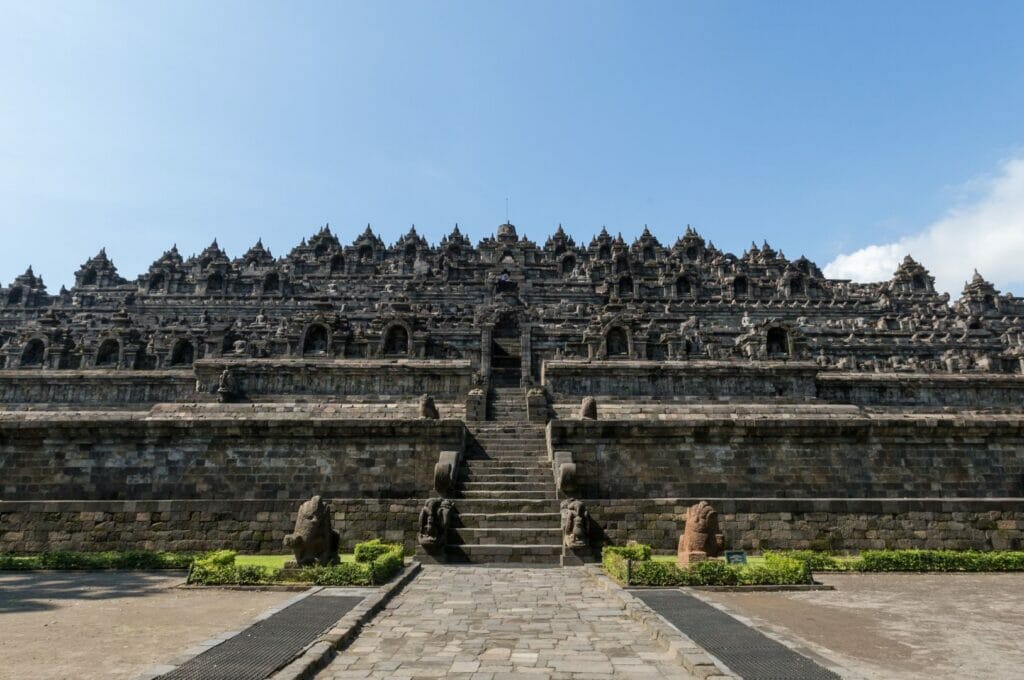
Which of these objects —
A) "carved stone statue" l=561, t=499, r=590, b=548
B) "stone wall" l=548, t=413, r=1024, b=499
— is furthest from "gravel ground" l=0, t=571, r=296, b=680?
"stone wall" l=548, t=413, r=1024, b=499

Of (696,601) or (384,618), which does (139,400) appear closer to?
(384,618)

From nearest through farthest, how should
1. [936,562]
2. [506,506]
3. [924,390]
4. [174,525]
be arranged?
[936,562]
[174,525]
[506,506]
[924,390]

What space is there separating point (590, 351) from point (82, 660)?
26.2m

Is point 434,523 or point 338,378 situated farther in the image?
point 338,378

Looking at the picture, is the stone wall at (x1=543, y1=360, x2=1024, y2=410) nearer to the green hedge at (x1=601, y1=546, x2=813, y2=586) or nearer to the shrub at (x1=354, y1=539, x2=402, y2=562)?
the shrub at (x1=354, y1=539, x2=402, y2=562)

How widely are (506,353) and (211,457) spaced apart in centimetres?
1937

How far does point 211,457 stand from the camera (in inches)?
648

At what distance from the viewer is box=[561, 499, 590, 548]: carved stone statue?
44.3ft

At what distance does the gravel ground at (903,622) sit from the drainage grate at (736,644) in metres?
0.32

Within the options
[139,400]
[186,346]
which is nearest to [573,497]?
[139,400]

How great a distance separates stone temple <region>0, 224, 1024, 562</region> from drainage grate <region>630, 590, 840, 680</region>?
4.85 meters

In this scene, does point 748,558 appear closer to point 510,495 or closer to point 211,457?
point 510,495

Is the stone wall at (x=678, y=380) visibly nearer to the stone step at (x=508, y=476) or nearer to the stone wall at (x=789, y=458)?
the stone wall at (x=789, y=458)

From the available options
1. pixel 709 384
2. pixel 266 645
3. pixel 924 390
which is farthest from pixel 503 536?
pixel 924 390
